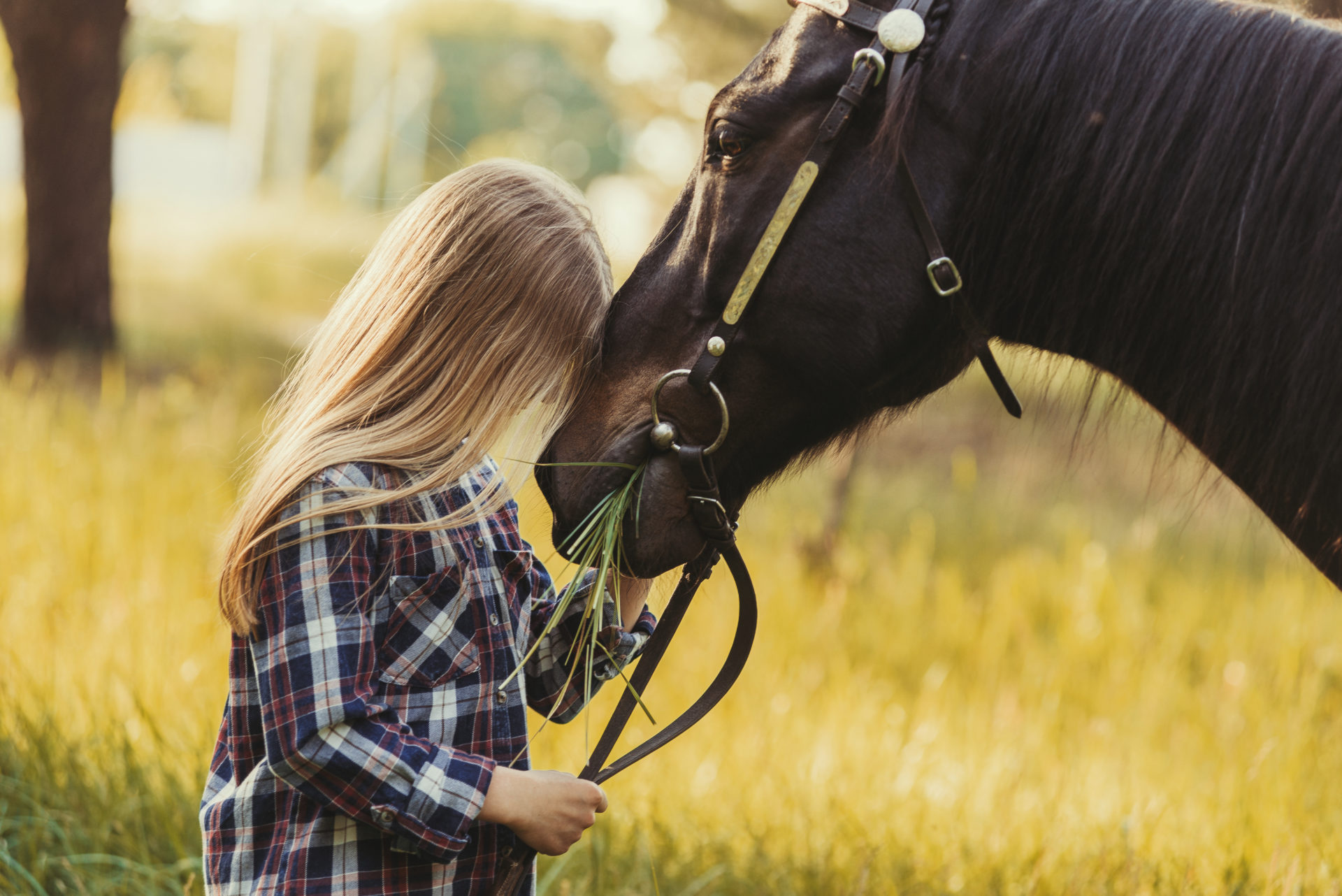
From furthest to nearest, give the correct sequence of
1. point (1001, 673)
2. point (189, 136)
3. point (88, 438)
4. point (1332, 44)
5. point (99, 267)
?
point (189, 136) < point (99, 267) < point (88, 438) < point (1001, 673) < point (1332, 44)

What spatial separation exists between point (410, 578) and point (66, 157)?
6403 millimetres

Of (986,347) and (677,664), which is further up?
(986,347)

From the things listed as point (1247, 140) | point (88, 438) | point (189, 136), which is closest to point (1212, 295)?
point (1247, 140)

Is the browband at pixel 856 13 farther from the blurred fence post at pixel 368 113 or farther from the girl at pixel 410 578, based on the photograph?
the blurred fence post at pixel 368 113

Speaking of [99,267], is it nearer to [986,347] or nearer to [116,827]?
[116,827]

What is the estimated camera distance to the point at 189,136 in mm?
31094

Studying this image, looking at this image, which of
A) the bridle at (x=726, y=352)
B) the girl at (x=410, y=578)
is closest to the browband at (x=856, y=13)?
the bridle at (x=726, y=352)

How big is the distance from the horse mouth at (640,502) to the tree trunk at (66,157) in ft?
20.1

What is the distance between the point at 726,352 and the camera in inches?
62.3

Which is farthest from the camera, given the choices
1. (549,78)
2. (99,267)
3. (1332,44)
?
(549,78)

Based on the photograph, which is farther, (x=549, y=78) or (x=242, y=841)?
(x=549, y=78)

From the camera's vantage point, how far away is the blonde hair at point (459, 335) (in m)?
1.53

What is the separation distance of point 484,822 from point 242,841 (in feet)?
→ 1.08

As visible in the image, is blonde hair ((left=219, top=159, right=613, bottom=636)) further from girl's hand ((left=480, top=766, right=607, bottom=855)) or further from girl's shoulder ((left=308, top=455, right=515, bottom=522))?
girl's hand ((left=480, top=766, right=607, bottom=855))
